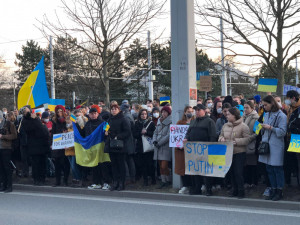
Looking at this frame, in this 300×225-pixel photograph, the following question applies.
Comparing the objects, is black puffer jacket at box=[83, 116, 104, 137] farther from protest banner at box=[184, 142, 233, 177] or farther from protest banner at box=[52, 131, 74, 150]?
protest banner at box=[184, 142, 233, 177]

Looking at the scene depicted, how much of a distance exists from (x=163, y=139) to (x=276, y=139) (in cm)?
275

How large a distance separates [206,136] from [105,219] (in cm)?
292

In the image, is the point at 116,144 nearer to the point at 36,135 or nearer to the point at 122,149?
the point at 122,149

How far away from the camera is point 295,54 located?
1320 centimetres

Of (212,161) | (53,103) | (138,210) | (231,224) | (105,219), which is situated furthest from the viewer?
(53,103)

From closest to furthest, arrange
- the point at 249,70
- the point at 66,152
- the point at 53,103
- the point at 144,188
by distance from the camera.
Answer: the point at 144,188
the point at 66,152
the point at 249,70
the point at 53,103

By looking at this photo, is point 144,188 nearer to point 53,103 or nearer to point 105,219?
point 105,219

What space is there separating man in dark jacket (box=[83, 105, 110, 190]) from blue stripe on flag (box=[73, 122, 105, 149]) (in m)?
0.14

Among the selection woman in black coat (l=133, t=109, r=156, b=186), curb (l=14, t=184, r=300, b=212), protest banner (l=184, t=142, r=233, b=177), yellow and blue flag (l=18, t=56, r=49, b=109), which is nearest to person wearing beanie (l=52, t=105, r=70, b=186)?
curb (l=14, t=184, r=300, b=212)

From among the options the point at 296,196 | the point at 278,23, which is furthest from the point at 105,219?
the point at 278,23

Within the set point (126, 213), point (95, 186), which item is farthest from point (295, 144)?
point (95, 186)

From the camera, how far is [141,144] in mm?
11055

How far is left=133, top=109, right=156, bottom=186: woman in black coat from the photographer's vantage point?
1088cm

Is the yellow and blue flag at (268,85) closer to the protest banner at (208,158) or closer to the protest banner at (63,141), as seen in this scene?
the protest banner at (208,158)
